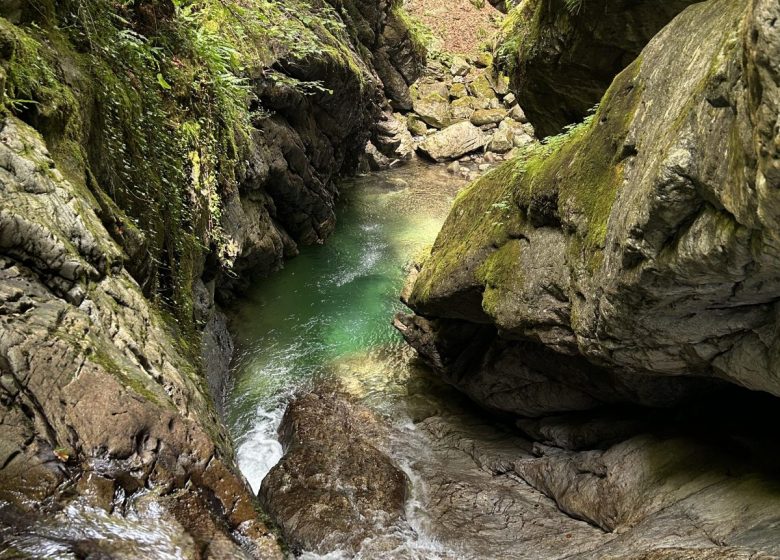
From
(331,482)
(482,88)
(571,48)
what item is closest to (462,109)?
(482,88)

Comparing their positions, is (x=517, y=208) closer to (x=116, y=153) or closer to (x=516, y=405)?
(x=516, y=405)

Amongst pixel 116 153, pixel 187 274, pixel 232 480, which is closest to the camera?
pixel 232 480

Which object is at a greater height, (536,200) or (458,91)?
(458,91)

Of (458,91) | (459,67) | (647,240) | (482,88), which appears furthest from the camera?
(459,67)

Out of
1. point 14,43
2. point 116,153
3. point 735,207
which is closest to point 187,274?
point 116,153

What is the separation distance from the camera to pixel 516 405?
8.55 m

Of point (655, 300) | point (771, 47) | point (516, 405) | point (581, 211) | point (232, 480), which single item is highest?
point (771, 47)

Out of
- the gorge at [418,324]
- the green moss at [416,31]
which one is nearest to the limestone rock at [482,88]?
the green moss at [416,31]

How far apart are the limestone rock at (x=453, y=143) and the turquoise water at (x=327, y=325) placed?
763 cm

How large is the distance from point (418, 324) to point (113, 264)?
7.24 m

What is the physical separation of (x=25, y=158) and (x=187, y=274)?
11.8 ft

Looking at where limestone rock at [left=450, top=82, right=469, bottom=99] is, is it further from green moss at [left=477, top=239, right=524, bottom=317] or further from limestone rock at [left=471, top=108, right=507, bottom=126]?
green moss at [left=477, top=239, right=524, bottom=317]

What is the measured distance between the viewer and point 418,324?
35.0 ft

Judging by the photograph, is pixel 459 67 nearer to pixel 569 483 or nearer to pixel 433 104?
pixel 433 104
